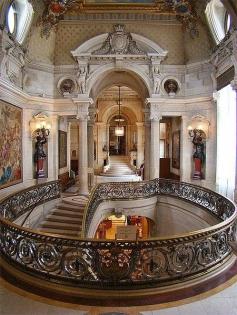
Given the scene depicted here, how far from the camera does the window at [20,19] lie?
1019 centimetres

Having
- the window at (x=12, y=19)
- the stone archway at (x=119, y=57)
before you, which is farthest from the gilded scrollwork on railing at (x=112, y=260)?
the stone archway at (x=119, y=57)

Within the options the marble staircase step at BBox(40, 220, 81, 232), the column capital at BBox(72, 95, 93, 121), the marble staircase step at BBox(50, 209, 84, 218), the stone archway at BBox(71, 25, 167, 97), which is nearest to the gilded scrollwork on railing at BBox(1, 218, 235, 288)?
the marble staircase step at BBox(40, 220, 81, 232)

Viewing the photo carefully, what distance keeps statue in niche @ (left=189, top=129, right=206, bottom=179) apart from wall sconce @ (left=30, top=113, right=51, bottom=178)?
6.35 meters

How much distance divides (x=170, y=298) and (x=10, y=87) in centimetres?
821

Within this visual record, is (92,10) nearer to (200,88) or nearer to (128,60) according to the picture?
(128,60)

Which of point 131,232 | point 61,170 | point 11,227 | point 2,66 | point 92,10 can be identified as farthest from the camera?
point 61,170

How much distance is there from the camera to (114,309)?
3.84m

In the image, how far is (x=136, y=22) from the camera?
12.2m

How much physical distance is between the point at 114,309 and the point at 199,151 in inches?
381

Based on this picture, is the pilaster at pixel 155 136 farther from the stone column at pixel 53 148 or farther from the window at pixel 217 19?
the stone column at pixel 53 148

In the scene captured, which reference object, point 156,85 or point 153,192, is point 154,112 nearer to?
point 156,85

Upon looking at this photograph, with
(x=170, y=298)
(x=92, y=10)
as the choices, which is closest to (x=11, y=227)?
(x=170, y=298)

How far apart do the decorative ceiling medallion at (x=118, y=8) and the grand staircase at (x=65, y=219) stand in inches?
277

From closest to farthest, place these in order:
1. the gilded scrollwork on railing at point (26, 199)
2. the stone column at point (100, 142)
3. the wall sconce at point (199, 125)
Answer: the gilded scrollwork on railing at point (26, 199), the wall sconce at point (199, 125), the stone column at point (100, 142)
